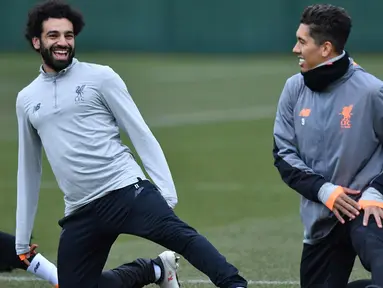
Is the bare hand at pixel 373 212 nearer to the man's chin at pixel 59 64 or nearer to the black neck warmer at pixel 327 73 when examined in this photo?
the black neck warmer at pixel 327 73

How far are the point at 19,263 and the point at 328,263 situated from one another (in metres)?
2.58

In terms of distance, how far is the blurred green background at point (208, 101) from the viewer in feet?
32.4

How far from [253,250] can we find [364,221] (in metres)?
3.25

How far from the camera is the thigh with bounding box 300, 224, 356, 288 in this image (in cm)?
663

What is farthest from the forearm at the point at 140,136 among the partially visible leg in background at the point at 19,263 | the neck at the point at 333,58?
the partially visible leg in background at the point at 19,263

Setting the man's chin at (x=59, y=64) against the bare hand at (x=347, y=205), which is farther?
the man's chin at (x=59, y=64)

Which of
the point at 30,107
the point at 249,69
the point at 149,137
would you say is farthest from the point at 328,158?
the point at 249,69

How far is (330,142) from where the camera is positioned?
6.45m

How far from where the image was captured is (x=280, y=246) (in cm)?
963

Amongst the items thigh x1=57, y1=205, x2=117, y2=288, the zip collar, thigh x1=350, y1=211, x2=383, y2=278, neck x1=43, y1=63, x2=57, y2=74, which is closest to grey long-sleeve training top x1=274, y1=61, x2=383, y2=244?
thigh x1=350, y1=211, x2=383, y2=278

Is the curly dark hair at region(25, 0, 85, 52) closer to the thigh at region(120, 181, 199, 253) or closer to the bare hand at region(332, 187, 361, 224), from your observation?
the thigh at region(120, 181, 199, 253)

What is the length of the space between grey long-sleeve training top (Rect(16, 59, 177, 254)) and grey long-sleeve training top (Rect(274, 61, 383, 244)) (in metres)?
0.78

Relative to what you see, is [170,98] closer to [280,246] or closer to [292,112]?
[280,246]

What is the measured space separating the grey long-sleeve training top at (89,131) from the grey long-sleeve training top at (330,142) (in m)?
0.78
